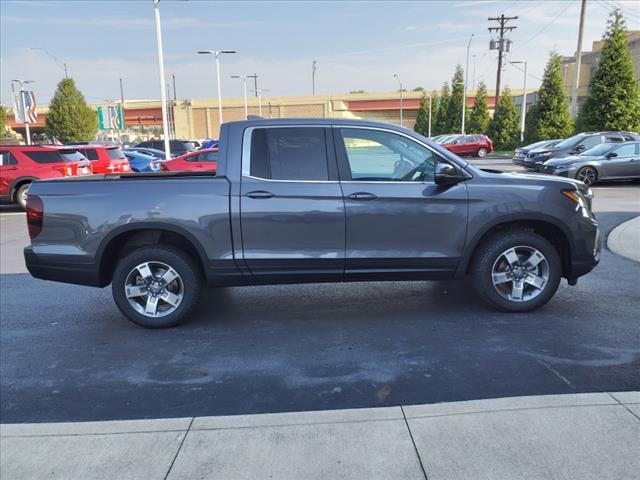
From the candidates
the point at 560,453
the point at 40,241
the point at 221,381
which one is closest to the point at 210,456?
the point at 221,381

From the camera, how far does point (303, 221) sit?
493cm

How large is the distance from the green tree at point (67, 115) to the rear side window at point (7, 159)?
32112 mm

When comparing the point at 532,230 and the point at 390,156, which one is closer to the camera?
the point at 390,156

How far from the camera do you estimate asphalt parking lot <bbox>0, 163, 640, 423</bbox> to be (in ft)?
12.4

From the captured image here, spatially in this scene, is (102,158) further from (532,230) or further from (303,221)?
(532,230)

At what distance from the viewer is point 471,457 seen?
9.34 ft

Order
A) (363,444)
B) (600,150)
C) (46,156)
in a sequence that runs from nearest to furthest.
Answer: (363,444) → (46,156) → (600,150)

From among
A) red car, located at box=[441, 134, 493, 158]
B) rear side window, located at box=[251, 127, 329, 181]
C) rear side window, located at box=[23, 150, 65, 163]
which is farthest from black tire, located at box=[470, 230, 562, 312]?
red car, located at box=[441, 134, 493, 158]

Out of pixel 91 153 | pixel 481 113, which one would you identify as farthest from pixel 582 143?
pixel 481 113

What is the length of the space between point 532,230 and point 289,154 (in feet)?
8.19

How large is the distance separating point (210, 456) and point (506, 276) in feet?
11.3

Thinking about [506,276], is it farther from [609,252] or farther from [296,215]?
[609,252]

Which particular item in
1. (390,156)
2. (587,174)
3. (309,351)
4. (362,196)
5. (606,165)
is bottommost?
(309,351)

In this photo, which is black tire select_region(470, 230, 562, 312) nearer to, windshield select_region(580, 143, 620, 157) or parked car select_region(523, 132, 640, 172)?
windshield select_region(580, 143, 620, 157)
